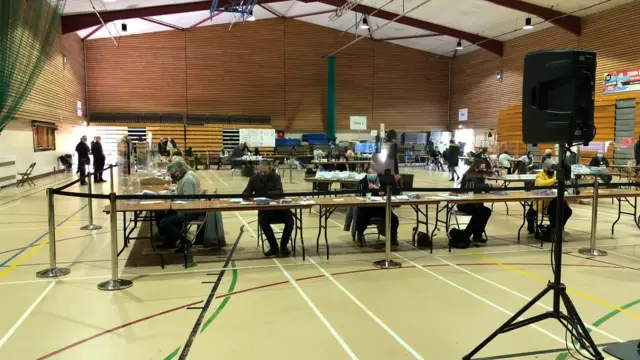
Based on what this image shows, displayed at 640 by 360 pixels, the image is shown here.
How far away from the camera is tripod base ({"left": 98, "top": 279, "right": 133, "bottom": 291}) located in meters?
4.66

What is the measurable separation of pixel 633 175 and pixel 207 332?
47.2ft

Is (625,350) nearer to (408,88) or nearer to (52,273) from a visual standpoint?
(52,273)

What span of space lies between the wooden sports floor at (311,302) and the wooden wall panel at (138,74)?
58.6 ft

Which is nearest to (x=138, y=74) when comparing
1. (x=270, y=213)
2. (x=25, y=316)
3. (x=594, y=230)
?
(x=270, y=213)

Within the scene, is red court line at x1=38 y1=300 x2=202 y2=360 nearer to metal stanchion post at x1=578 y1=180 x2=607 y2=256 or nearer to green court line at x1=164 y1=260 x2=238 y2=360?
green court line at x1=164 y1=260 x2=238 y2=360

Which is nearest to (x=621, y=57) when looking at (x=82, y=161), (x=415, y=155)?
(x=415, y=155)

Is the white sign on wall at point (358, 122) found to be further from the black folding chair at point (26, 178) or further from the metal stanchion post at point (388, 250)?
the metal stanchion post at point (388, 250)

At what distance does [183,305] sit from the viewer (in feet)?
13.8

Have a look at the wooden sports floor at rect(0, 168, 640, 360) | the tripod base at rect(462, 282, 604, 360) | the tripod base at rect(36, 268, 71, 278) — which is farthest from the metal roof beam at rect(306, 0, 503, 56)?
the tripod base at rect(462, 282, 604, 360)

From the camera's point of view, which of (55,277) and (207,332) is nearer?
(207,332)

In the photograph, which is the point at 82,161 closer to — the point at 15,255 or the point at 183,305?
the point at 15,255

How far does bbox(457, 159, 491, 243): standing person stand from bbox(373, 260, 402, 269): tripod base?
159 cm

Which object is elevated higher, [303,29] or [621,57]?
[303,29]

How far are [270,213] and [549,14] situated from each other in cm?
1571
